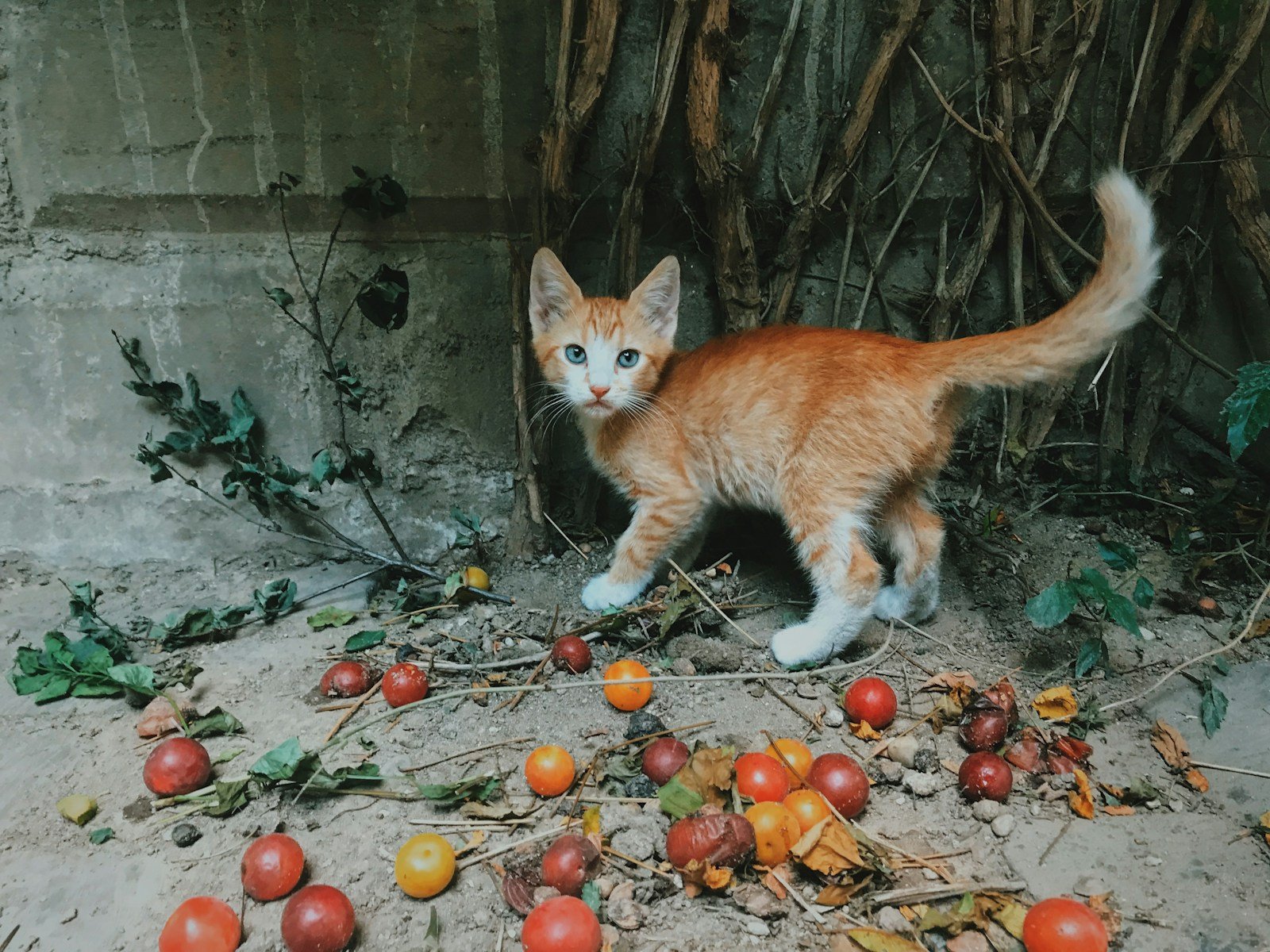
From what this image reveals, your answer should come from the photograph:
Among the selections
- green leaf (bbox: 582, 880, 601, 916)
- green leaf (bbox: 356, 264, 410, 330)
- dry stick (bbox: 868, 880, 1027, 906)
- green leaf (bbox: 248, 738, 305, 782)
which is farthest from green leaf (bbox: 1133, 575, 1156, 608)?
green leaf (bbox: 356, 264, 410, 330)

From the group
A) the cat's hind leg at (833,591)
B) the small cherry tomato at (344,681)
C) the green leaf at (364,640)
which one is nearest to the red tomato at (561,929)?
the small cherry tomato at (344,681)

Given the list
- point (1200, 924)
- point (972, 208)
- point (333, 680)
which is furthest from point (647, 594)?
point (972, 208)

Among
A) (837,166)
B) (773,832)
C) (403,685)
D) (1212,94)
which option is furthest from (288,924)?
(1212,94)

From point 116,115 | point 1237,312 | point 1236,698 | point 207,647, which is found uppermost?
point 116,115

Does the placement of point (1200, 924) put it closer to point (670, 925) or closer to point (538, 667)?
point (670, 925)

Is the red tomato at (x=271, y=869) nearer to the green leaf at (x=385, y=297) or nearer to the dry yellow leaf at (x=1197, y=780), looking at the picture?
the green leaf at (x=385, y=297)

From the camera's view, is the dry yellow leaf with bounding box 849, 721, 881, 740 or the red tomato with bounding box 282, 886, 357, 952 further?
the dry yellow leaf with bounding box 849, 721, 881, 740

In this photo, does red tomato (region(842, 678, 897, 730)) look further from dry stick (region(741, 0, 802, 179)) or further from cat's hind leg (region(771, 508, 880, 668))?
dry stick (region(741, 0, 802, 179))
